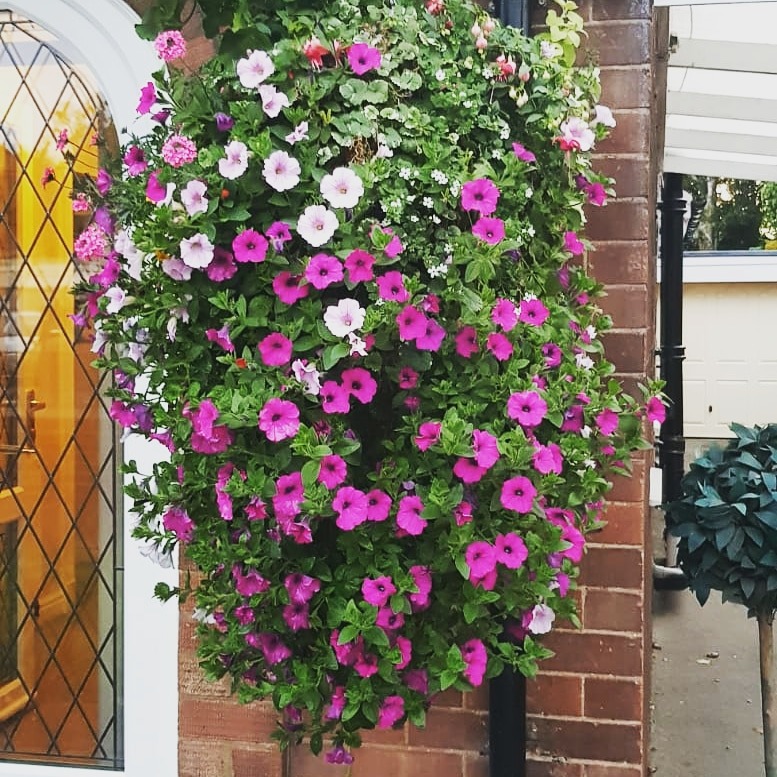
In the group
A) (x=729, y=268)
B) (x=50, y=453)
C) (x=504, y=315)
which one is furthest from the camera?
(x=729, y=268)

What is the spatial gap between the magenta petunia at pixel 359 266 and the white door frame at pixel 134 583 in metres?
1.24

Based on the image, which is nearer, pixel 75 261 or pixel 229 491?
pixel 229 491

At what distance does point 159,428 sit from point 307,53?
0.77 m

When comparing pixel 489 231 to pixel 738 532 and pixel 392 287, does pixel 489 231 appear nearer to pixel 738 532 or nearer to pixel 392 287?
pixel 392 287

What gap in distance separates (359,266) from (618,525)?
1.18 metres

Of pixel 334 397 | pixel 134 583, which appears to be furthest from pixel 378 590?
pixel 134 583

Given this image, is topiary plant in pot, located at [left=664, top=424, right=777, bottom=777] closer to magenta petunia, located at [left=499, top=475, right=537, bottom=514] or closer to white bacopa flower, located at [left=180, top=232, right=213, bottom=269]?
magenta petunia, located at [left=499, top=475, right=537, bottom=514]

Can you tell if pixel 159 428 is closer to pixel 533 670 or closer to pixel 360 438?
pixel 360 438

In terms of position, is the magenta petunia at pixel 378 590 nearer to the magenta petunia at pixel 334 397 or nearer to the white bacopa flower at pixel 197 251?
the magenta petunia at pixel 334 397

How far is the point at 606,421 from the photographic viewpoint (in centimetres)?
183

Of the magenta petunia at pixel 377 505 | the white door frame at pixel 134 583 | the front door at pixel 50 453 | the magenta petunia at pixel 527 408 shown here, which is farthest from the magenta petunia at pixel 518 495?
the front door at pixel 50 453

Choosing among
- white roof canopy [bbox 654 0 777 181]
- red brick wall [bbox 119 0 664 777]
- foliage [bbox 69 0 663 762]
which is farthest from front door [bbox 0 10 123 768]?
white roof canopy [bbox 654 0 777 181]

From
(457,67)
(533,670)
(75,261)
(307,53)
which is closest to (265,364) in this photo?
(307,53)

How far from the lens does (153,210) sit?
172 centimetres
